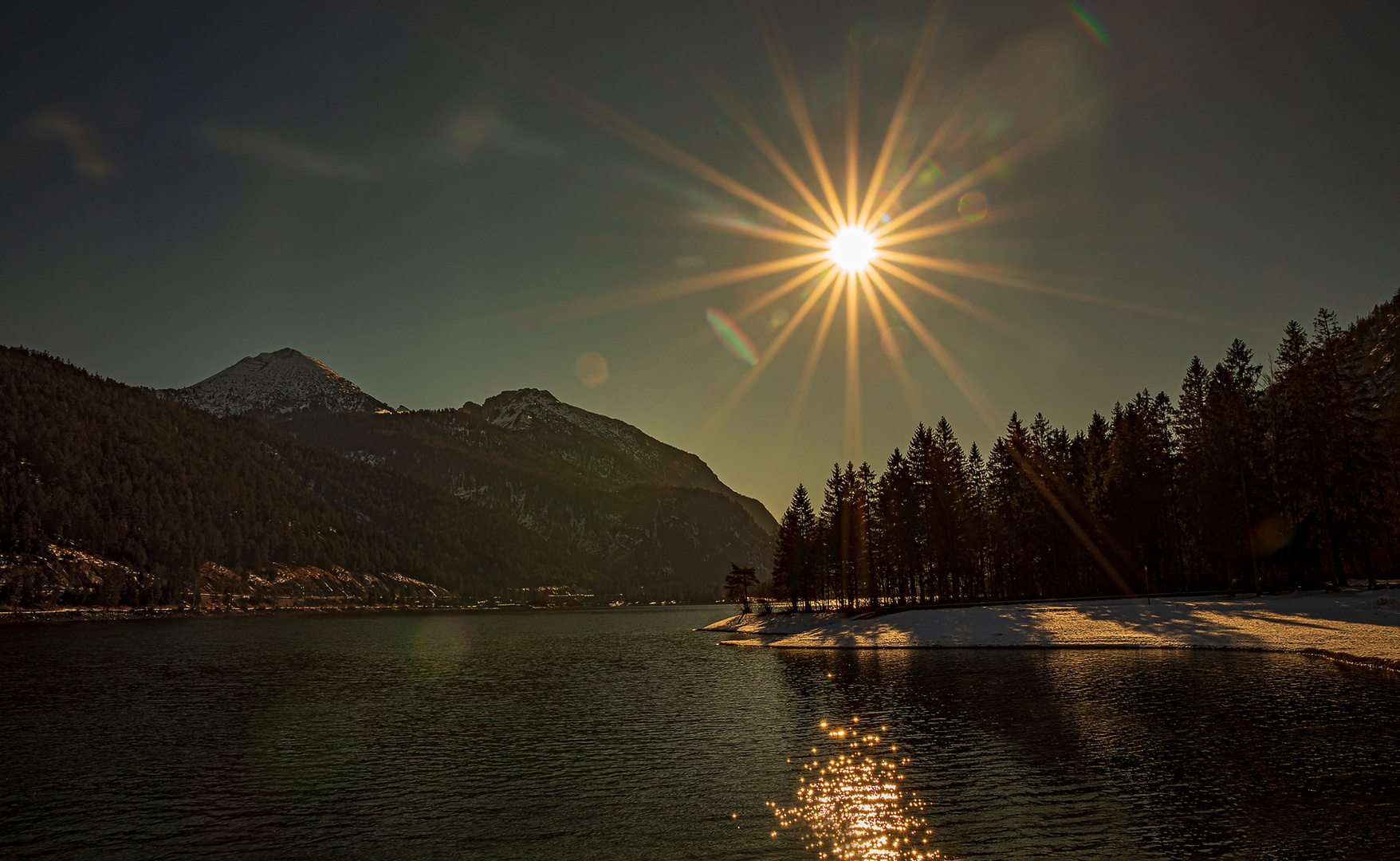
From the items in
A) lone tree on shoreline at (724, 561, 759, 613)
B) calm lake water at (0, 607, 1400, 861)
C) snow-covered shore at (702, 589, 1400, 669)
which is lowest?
calm lake water at (0, 607, 1400, 861)

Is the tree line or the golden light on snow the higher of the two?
the tree line

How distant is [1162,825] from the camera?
16578 millimetres

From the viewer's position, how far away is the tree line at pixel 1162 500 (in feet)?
214

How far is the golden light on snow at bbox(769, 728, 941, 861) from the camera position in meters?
16.0

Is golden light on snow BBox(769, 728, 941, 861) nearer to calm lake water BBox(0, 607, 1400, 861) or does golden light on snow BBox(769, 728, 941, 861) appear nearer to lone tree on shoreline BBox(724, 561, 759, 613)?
calm lake water BBox(0, 607, 1400, 861)

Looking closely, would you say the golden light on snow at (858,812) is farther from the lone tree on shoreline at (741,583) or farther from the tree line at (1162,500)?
the lone tree on shoreline at (741,583)

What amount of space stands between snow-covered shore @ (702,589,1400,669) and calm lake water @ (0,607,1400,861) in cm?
403

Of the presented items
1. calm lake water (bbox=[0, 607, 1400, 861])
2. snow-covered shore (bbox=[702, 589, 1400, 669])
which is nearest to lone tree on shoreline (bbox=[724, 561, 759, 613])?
snow-covered shore (bbox=[702, 589, 1400, 669])

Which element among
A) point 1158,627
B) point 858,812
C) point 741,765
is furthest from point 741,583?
point 858,812

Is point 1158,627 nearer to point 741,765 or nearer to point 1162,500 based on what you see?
point 1162,500

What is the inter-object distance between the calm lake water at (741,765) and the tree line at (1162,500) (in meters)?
33.2

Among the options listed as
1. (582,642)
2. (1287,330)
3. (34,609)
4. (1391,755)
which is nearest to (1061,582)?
(1287,330)

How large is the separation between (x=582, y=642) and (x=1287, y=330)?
274 ft

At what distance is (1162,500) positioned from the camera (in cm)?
8062
